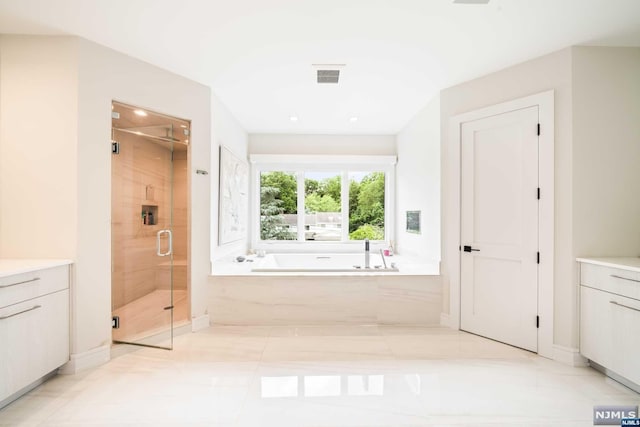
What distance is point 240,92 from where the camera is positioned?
3.24m

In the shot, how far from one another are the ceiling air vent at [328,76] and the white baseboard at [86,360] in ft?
9.35

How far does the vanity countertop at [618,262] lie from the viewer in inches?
76.3

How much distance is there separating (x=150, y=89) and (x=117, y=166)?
2.35 feet

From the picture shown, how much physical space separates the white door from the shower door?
272 centimetres

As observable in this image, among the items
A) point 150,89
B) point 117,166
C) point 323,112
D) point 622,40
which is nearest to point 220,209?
point 117,166

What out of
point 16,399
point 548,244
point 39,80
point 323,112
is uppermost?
point 323,112

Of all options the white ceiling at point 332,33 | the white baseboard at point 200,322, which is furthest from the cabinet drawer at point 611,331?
the white baseboard at point 200,322

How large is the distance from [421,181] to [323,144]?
5.55ft

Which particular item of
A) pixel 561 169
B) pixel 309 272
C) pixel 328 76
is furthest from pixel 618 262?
pixel 328 76

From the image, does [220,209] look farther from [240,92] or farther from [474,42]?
[474,42]

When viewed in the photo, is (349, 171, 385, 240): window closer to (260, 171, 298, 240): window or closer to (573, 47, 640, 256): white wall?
(260, 171, 298, 240): window

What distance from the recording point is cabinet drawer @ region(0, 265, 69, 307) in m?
1.78

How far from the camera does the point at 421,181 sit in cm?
382

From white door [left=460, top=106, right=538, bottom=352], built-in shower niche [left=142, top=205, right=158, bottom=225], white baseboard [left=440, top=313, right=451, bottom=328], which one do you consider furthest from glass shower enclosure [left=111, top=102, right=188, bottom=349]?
white door [left=460, top=106, right=538, bottom=352]
